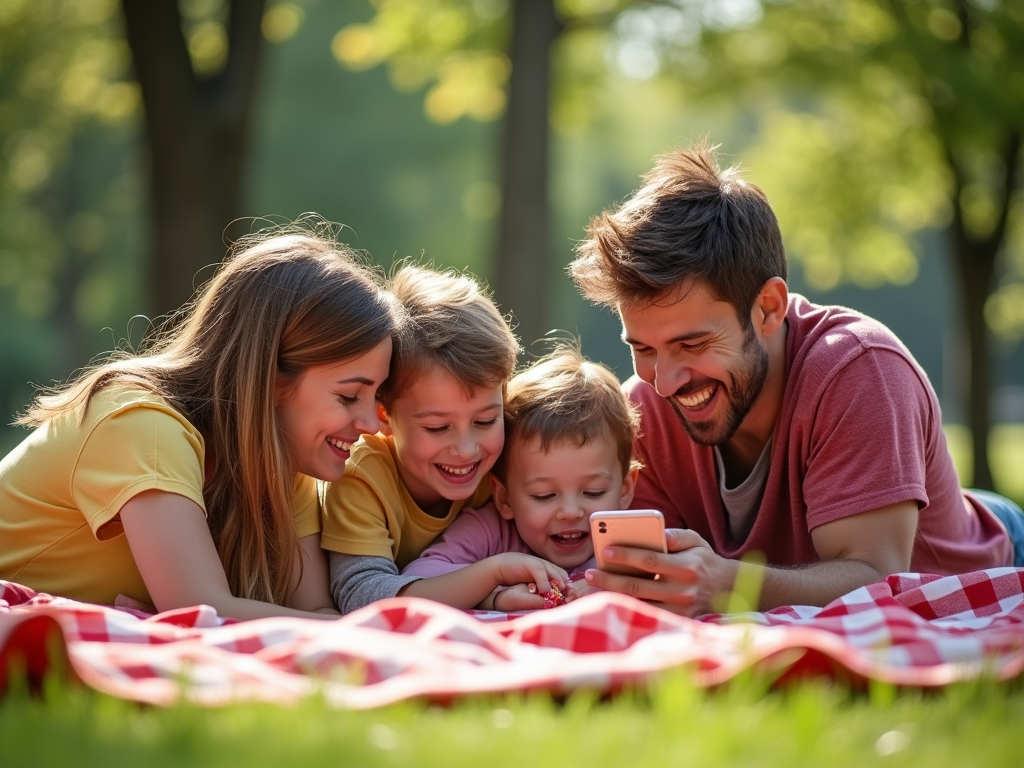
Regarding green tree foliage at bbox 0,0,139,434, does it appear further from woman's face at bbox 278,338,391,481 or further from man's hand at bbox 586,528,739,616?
man's hand at bbox 586,528,739,616

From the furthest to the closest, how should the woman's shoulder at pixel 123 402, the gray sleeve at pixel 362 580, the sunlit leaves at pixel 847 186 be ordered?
1. the sunlit leaves at pixel 847 186
2. the gray sleeve at pixel 362 580
3. the woman's shoulder at pixel 123 402

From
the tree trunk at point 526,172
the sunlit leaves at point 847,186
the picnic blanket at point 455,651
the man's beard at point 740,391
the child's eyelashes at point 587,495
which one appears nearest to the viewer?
A: the picnic blanket at point 455,651

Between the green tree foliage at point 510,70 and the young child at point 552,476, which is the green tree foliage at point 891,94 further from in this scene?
the young child at point 552,476

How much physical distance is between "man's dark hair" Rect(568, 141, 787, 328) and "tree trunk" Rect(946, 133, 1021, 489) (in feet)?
30.8

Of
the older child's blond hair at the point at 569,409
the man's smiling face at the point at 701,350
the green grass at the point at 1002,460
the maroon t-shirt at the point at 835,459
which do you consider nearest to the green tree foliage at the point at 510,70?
the green grass at the point at 1002,460

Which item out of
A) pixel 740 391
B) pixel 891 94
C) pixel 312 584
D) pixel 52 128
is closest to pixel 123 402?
pixel 312 584

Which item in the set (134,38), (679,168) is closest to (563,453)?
(679,168)

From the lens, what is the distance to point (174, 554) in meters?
3.58

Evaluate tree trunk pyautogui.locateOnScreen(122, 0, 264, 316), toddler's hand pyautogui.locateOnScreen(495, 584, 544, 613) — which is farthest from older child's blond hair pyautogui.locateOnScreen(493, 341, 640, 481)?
tree trunk pyautogui.locateOnScreen(122, 0, 264, 316)

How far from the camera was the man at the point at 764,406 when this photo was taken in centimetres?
392

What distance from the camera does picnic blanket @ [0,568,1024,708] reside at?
2457mm

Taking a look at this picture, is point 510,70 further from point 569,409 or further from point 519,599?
point 519,599

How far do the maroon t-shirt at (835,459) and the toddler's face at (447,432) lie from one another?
0.90 m

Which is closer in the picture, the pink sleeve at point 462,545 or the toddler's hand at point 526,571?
the toddler's hand at point 526,571
